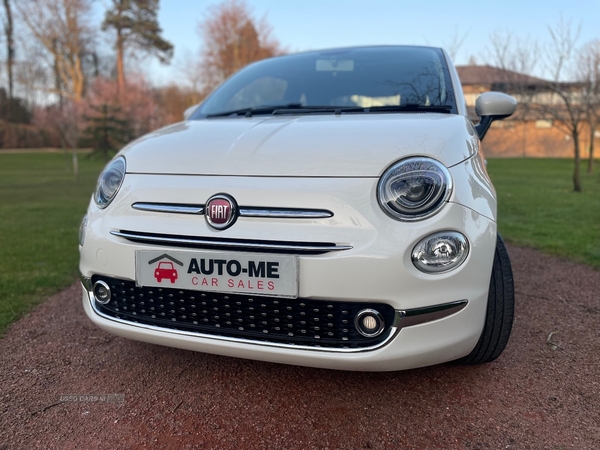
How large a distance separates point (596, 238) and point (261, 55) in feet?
88.9

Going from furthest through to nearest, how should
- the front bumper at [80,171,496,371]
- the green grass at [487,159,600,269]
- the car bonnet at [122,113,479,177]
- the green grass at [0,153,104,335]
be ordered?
the green grass at [487,159,600,269], the green grass at [0,153,104,335], the car bonnet at [122,113,479,177], the front bumper at [80,171,496,371]

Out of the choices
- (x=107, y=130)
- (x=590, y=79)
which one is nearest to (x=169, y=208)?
(x=590, y=79)

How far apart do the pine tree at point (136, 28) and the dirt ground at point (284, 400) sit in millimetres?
35334

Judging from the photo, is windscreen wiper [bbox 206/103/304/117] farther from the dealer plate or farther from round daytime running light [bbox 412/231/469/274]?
round daytime running light [bbox 412/231/469/274]

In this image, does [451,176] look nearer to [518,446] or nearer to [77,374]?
[518,446]

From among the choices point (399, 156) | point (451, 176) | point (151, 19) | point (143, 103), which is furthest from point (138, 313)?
point (151, 19)

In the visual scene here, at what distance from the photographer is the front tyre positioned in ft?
6.45

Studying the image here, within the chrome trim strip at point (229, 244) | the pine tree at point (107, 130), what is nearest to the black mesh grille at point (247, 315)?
the chrome trim strip at point (229, 244)

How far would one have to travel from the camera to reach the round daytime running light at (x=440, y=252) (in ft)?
5.28

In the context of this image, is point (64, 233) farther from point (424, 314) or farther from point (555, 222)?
point (555, 222)

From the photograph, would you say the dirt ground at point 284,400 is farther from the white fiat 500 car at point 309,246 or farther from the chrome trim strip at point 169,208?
the chrome trim strip at point 169,208

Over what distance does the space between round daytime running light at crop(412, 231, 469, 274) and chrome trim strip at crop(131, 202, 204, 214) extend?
0.82 metres

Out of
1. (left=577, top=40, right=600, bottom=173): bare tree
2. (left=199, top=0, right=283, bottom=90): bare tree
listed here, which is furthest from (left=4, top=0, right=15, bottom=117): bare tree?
(left=577, top=40, right=600, bottom=173): bare tree

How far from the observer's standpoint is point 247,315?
5.86 ft
